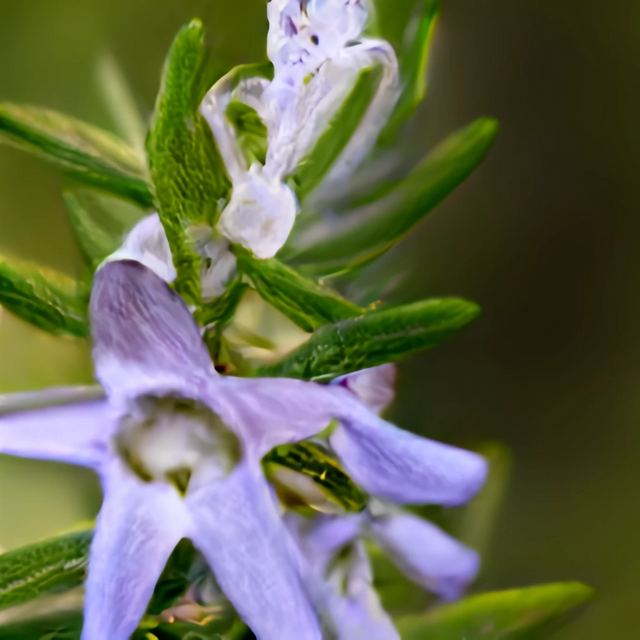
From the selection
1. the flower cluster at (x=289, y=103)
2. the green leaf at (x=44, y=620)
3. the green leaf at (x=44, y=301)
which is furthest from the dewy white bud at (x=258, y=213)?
the green leaf at (x=44, y=620)

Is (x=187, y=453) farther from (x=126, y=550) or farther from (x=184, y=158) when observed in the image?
(x=184, y=158)

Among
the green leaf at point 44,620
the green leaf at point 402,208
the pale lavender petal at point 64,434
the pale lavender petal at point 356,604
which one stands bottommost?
the pale lavender petal at point 356,604

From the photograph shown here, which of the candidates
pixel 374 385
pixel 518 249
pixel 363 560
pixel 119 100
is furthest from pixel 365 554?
pixel 119 100

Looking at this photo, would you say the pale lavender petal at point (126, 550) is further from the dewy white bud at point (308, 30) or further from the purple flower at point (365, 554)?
the dewy white bud at point (308, 30)

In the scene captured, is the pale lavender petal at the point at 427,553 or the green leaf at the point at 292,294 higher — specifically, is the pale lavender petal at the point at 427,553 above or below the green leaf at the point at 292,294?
below

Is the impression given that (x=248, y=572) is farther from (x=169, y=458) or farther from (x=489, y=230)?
(x=489, y=230)

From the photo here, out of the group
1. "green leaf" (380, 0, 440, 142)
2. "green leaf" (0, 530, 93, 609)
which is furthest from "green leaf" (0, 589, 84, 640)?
"green leaf" (380, 0, 440, 142)
